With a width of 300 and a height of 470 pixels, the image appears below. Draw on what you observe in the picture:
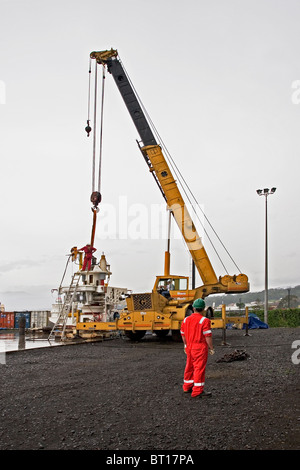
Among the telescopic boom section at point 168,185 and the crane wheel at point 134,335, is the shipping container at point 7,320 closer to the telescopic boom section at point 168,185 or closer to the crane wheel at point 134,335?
the crane wheel at point 134,335

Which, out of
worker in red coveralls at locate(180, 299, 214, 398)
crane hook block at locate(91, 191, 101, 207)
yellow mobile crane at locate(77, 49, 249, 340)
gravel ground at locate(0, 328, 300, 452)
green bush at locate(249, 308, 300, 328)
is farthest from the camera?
green bush at locate(249, 308, 300, 328)

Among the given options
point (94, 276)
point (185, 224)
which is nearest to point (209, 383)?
point (185, 224)

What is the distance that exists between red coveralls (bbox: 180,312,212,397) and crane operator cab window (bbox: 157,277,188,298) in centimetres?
988

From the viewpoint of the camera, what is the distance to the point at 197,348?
22.1 feet

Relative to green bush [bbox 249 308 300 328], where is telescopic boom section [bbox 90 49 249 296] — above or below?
above

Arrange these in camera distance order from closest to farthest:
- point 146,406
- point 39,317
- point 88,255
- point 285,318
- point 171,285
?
point 146,406, point 171,285, point 88,255, point 39,317, point 285,318

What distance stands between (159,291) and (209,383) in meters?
9.20

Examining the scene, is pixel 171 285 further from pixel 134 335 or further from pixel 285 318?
pixel 285 318

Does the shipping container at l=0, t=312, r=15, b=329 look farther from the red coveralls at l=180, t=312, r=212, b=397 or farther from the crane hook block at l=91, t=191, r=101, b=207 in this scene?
the red coveralls at l=180, t=312, r=212, b=397

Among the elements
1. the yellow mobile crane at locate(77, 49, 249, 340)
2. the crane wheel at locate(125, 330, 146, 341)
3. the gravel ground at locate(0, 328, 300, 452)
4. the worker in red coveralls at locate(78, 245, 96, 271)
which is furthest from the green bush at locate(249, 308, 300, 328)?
the gravel ground at locate(0, 328, 300, 452)

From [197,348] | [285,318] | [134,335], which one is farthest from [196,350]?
[285,318]

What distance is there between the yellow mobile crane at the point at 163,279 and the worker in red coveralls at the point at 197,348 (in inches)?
308

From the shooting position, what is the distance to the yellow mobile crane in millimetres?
15438

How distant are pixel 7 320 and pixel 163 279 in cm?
2059
